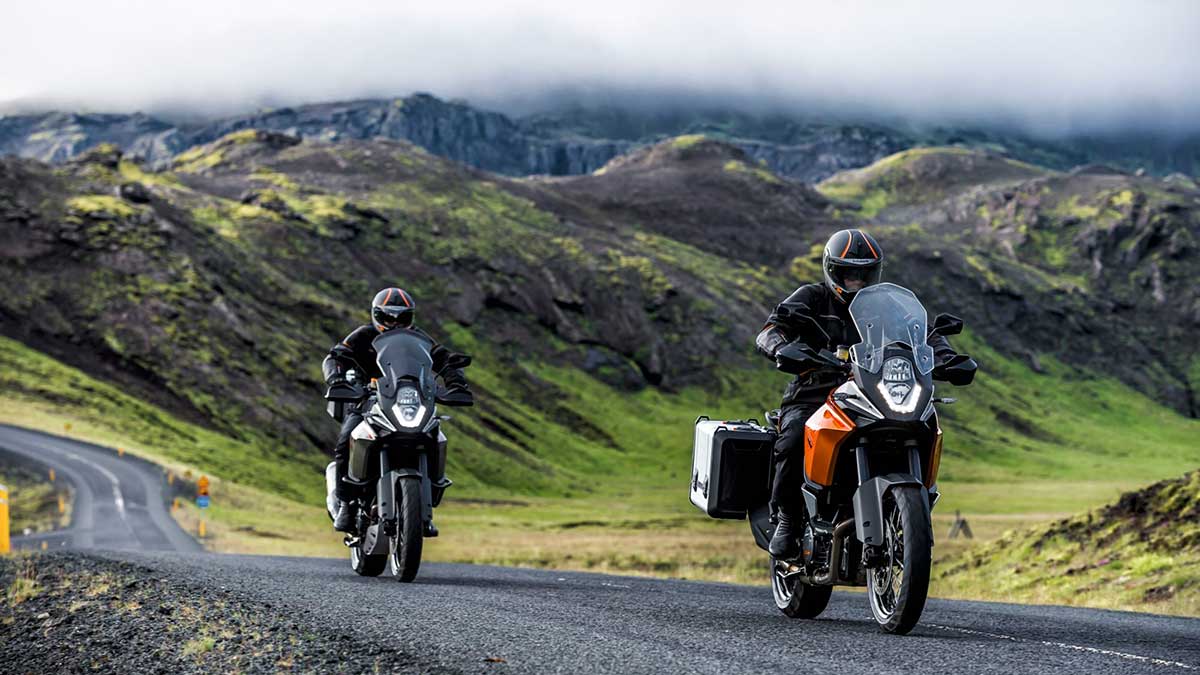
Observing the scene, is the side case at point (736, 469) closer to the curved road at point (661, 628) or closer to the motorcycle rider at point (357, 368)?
the curved road at point (661, 628)

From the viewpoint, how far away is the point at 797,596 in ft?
37.1

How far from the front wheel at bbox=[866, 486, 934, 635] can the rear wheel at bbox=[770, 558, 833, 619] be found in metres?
1.15

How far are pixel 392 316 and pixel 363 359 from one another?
2.65 feet

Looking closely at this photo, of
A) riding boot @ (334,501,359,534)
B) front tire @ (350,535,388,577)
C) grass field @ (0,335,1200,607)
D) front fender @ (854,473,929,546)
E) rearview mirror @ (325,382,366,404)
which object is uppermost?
front fender @ (854,473,929,546)

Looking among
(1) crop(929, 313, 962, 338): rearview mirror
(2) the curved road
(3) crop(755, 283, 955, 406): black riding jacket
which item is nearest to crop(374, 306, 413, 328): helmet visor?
(2) the curved road

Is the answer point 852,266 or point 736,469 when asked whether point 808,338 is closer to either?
point 852,266

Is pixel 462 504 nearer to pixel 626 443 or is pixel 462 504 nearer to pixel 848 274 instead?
pixel 626 443

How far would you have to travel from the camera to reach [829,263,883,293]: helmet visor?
1059 centimetres

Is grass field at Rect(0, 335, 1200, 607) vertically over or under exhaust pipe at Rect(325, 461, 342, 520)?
under

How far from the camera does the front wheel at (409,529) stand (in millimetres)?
13844

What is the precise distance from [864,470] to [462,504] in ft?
271

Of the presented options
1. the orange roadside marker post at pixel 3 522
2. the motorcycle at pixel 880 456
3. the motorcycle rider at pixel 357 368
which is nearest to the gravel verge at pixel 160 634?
the motorcycle rider at pixel 357 368

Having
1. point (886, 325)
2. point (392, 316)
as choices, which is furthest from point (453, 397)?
point (886, 325)

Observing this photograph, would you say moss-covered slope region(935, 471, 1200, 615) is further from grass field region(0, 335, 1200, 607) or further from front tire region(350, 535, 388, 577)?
front tire region(350, 535, 388, 577)
